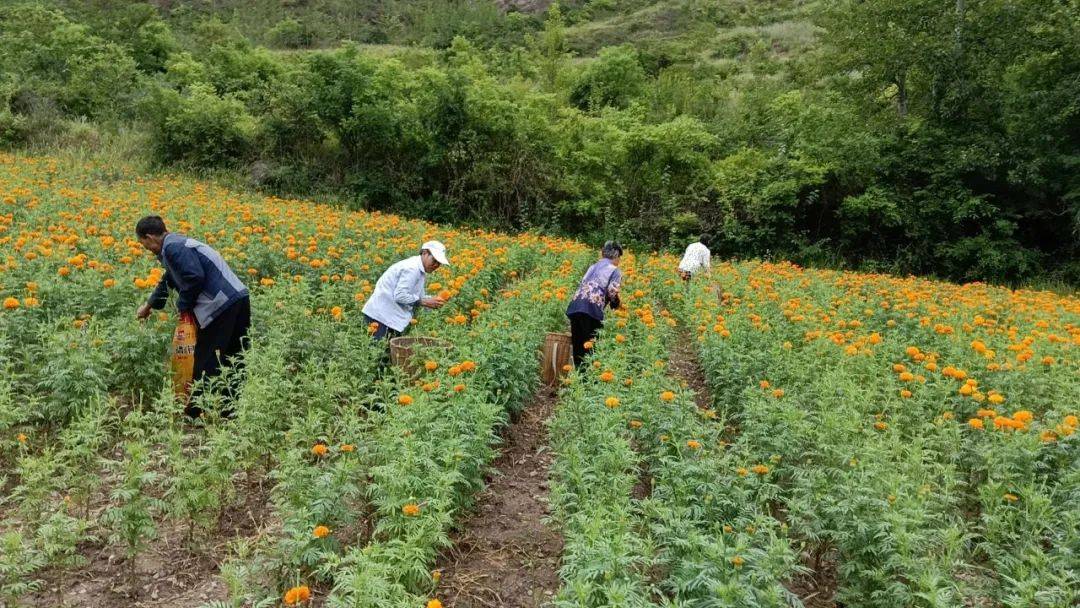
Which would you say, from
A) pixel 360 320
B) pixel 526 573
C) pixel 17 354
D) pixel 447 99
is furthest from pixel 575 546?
pixel 447 99

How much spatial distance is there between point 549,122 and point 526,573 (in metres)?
17.5

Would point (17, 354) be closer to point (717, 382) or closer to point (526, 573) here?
point (526, 573)

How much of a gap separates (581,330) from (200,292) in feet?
10.5

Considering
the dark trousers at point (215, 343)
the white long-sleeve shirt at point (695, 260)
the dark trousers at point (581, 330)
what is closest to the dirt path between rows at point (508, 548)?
the dark trousers at point (581, 330)

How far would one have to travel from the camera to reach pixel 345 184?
61.2 feet

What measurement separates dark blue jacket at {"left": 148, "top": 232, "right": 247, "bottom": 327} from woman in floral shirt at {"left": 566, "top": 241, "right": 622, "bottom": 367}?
2860 mm

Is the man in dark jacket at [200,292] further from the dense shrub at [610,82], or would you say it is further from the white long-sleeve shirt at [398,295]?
the dense shrub at [610,82]

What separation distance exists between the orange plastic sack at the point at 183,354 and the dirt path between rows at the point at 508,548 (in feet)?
7.50

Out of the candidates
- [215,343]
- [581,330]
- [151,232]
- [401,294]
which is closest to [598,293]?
[581,330]

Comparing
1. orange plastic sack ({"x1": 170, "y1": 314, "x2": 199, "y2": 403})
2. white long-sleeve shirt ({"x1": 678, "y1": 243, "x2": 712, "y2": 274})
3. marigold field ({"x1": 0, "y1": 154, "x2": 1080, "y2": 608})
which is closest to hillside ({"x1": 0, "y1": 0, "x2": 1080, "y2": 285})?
white long-sleeve shirt ({"x1": 678, "y1": 243, "x2": 712, "y2": 274})

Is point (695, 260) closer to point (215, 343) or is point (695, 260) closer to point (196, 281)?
point (215, 343)

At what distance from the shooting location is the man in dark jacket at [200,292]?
482cm

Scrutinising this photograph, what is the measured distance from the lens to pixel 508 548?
3.71m

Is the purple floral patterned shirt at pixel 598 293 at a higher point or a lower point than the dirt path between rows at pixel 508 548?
higher
